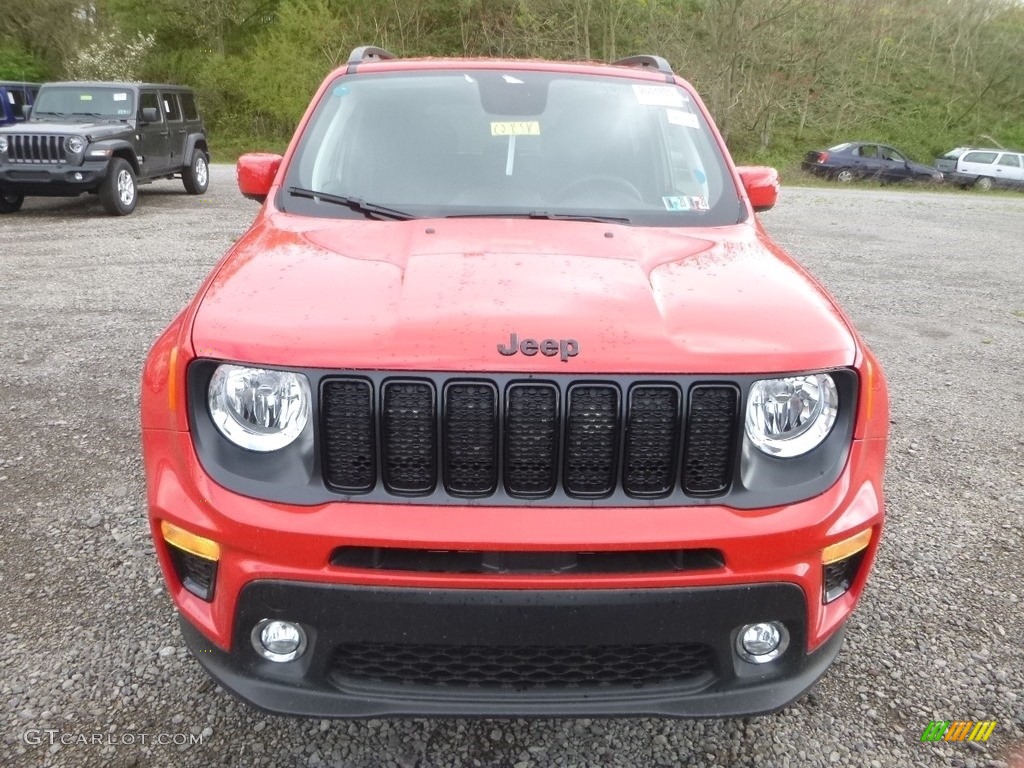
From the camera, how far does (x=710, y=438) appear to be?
1.68 metres

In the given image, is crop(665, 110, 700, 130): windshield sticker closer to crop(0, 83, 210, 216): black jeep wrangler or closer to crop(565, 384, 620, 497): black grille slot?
crop(565, 384, 620, 497): black grille slot

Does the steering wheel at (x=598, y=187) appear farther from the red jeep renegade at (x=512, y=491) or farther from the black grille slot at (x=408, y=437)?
the black grille slot at (x=408, y=437)

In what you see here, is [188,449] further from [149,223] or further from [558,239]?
[149,223]

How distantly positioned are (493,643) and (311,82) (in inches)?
1252

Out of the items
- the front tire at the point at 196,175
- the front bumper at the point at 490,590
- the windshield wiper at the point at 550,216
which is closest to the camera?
the front bumper at the point at 490,590

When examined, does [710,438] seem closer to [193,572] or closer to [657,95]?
[193,572]

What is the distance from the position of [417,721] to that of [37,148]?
37.1 ft

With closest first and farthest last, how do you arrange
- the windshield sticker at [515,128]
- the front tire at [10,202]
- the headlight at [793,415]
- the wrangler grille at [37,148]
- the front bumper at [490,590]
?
the front bumper at [490,590], the headlight at [793,415], the windshield sticker at [515,128], the wrangler grille at [37,148], the front tire at [10,202]

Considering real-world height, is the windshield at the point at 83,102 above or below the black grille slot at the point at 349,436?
above

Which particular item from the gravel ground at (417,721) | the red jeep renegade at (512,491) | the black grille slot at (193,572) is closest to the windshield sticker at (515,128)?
the red jeep renegade at (512,491)

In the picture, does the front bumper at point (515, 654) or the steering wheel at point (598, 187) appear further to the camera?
the steering wheel at point (598, 187)

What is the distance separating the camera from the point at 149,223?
11.1 meters

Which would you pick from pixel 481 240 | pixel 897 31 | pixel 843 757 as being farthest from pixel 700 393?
pixel 897 31

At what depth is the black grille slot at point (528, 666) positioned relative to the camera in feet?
5.58
